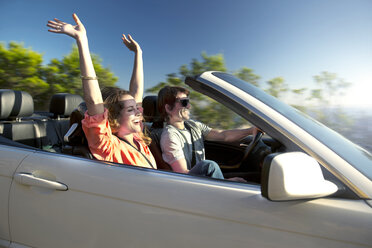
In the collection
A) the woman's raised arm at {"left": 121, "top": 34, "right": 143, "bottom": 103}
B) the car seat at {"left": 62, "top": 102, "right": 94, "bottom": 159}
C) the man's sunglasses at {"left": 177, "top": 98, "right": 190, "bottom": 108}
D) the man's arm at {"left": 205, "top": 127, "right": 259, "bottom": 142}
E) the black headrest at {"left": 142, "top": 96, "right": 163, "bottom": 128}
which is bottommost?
the car seat at {"left": 62, "top": 102, "right": 94, "bottom": 159}

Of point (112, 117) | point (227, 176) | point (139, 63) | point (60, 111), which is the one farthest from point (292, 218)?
point (60, 111)

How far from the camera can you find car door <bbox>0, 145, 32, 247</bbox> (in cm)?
162

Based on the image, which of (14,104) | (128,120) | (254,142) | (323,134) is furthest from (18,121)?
(323,134)

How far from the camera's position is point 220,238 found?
125 cm

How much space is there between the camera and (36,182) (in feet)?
5.10

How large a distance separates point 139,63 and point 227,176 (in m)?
1.26

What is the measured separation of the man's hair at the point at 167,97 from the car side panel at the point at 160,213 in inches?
40.9

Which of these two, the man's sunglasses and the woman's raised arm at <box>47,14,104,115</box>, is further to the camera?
the man's sunglasses

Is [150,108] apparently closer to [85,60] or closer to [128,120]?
[128,120]

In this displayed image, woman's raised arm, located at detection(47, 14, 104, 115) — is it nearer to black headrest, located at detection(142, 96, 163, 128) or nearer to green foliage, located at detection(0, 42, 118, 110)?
black headrest, located at detection(142, 96, 163, 128)

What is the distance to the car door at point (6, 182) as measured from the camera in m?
1.62

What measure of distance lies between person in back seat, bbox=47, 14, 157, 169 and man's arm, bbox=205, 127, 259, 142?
0.65 m

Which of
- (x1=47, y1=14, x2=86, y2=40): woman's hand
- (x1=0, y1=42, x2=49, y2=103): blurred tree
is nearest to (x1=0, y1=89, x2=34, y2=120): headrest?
(x1=47, y1=14, x2=86, y2=40): woman's hand

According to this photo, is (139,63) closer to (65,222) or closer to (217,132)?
(217,132)
